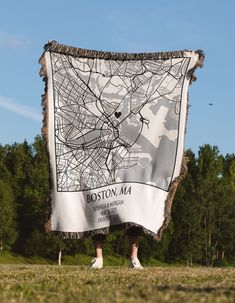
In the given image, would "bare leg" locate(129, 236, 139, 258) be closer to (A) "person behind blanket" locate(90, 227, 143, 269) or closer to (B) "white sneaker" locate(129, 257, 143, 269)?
(A) "person behind blanket" locate(90, 227, 143, 269)

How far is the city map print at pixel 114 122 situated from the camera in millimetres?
19484

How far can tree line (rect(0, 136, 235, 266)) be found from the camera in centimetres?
7419

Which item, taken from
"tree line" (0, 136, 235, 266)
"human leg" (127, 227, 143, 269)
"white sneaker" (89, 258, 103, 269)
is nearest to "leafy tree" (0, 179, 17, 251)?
"tree line" (0, 136, 235, 266)

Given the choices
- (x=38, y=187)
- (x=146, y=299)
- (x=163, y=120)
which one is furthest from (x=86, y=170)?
(x=38, y=187)

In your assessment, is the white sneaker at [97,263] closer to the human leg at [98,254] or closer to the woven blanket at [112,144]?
the human leg at [98,254]

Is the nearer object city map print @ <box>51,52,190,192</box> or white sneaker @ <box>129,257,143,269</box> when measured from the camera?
white sneaker @ <box>129,257,143,269</box>

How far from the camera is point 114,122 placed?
64.5ft

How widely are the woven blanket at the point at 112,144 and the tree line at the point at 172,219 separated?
4779 centimetres

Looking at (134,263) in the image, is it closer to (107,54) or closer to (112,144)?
(112,144)

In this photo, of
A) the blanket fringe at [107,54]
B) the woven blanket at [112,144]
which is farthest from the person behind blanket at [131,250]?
the blanket fringe at [107,54]

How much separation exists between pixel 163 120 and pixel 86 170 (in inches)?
102

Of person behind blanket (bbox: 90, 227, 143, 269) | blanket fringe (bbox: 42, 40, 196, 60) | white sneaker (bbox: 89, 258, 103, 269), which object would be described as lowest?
white sneaker (bbox: 89, 258, 103, 269)

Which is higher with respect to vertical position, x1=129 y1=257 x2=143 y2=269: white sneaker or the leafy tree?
the leafy tree

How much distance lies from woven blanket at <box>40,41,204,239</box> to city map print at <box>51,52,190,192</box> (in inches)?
1.1
